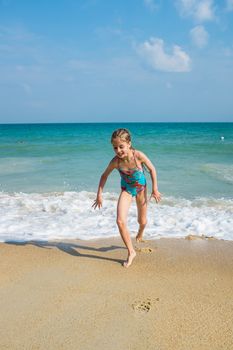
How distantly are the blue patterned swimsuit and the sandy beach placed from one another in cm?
69

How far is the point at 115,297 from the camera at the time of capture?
2990 mm

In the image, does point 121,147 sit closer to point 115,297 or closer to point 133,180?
point 133,180

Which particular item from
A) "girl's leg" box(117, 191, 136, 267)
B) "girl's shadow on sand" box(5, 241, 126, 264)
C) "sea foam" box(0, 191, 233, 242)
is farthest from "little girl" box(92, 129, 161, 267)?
"sea foam" box(0, 191, 233, 242)

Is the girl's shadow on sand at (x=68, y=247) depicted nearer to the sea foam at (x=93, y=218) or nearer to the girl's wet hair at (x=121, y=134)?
the sea foam at (x=93, y=218)

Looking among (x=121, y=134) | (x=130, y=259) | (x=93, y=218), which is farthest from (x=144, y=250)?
(x=93, y=218)

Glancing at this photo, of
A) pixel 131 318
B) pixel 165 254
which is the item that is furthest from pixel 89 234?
pixel 131 318

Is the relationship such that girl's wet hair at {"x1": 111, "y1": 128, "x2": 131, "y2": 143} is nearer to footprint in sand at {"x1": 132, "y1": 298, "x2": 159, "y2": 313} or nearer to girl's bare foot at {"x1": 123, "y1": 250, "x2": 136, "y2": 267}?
girl's bare foot at {"x1": 123, "y1": 250, "x2": 136, "y2": 267}

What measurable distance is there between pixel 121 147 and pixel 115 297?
1.58 metres

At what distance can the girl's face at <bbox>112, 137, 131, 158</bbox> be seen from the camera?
3.89m

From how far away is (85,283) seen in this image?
326 cm

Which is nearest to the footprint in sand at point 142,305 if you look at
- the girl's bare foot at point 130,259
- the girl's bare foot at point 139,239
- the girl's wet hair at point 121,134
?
the girl's bare foot at point 130,259

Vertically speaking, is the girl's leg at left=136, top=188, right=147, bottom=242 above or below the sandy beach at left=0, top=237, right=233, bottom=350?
above

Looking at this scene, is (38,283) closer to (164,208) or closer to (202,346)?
(202,346)

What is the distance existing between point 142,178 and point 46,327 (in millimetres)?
2047
